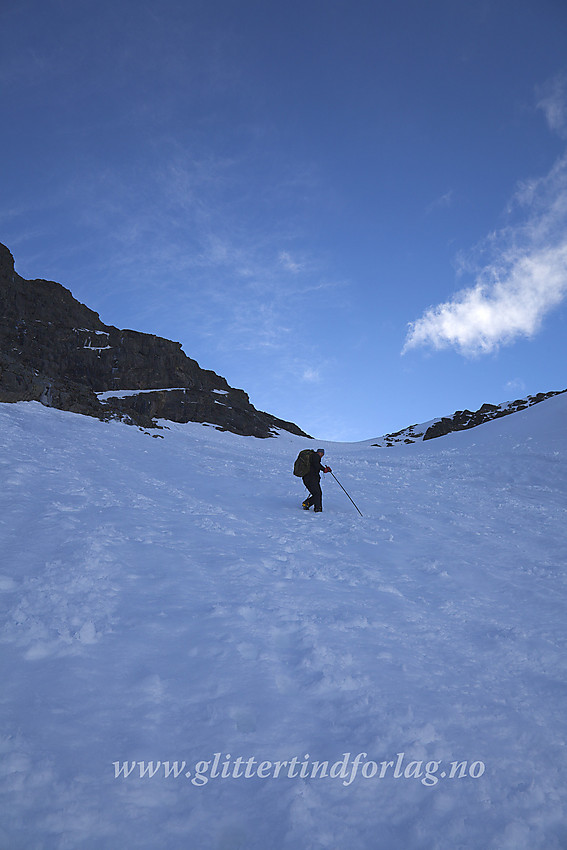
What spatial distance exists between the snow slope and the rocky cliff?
50.2 meters

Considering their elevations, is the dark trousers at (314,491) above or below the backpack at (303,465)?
below

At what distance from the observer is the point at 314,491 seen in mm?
10297

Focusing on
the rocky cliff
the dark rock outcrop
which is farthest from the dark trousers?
the dark rock outcrop

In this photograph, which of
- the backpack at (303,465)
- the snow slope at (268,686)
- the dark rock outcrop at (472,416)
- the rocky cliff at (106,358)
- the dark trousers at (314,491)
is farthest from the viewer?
the dark rock outcrop at (472,416)

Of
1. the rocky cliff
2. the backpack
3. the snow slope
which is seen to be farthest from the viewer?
the rocky cliff

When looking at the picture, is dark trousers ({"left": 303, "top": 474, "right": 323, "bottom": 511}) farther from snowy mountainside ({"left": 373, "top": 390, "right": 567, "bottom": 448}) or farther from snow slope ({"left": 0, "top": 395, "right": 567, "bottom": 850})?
snowy mountainside ({"left": 373, "top": 390, "right": 567, "bottom": 448})

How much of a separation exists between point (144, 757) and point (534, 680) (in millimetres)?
3570

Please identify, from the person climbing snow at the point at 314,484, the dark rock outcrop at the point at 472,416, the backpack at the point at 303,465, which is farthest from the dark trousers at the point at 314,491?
the dark rock outcrop at the point at 472,416

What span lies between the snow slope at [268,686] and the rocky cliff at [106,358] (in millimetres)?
50156

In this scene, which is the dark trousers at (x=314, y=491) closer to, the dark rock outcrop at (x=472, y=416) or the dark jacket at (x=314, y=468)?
the dark jacket at (x=314, y=468)

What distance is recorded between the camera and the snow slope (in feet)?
8.22

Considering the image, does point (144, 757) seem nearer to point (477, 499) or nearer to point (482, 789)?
point (482, 789)

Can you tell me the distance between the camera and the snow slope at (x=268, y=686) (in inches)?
98.7

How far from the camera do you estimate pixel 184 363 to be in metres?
74.6
